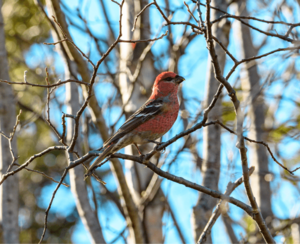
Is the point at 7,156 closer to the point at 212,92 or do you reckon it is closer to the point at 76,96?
the point at 76,96

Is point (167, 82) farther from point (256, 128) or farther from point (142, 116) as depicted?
point (256, 128)

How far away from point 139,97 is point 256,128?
1992mm

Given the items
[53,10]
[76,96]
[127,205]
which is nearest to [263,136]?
[127,205]

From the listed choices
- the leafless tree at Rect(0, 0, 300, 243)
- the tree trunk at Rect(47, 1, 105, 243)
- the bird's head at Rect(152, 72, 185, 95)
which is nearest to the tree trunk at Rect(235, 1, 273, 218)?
the leafless tree at Rect(0, 0, 300, 243)

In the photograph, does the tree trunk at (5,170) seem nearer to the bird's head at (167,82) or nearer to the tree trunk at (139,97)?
the tree trunk at (139,97)

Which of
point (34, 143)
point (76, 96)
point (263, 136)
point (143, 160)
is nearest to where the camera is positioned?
point (143, 160)

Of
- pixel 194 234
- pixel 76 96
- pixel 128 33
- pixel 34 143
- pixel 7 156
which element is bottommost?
pixel 194 234

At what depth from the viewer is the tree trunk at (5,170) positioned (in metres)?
4.30

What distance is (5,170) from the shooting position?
14.8ft

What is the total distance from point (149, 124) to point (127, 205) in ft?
3.88

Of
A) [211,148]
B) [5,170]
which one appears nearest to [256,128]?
[211,148]

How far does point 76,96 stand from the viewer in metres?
5.12

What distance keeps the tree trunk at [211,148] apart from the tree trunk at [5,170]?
2.16 meters

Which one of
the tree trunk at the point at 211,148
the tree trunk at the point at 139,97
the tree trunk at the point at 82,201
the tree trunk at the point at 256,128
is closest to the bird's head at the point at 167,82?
the tree trunk at the point at 211,148
